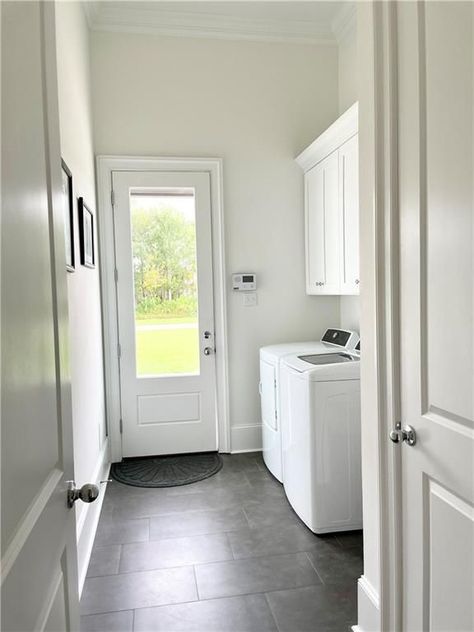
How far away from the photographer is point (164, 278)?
362 cm

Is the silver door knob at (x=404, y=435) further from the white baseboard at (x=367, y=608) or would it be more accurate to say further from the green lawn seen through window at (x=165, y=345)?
the green lawn seen through window at (x=165, y=345)

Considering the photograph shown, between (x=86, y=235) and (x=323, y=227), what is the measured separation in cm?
166

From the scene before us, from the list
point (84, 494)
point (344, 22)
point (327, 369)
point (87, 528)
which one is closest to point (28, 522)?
point (84, 494)

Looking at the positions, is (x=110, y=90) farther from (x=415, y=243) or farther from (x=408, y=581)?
(x=408, y=581)

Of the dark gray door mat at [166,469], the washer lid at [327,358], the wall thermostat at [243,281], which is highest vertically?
the wall thermostat at [243,281]

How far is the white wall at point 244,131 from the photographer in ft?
11.5

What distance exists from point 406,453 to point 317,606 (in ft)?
3.17

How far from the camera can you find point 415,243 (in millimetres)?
1284

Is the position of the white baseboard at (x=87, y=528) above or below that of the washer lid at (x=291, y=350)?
below

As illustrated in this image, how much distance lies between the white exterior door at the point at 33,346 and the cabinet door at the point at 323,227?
7.58ft

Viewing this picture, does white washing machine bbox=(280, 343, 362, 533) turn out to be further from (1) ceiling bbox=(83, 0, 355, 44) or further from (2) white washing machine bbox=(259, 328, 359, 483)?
(1) ceiling bbox=(83, 0, 355, 44)

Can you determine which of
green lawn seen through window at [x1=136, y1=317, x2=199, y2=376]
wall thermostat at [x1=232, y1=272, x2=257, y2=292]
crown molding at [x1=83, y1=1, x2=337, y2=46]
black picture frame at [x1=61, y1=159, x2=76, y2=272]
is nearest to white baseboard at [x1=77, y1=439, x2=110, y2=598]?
green lawn seen through window at [x1=136, y1=317, x2=199, y2=376]

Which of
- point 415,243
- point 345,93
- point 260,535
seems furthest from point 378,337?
point 345,93

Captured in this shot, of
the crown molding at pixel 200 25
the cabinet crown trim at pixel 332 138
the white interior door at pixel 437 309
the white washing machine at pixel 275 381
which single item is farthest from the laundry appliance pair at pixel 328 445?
the crown molding at pixel 200 25
